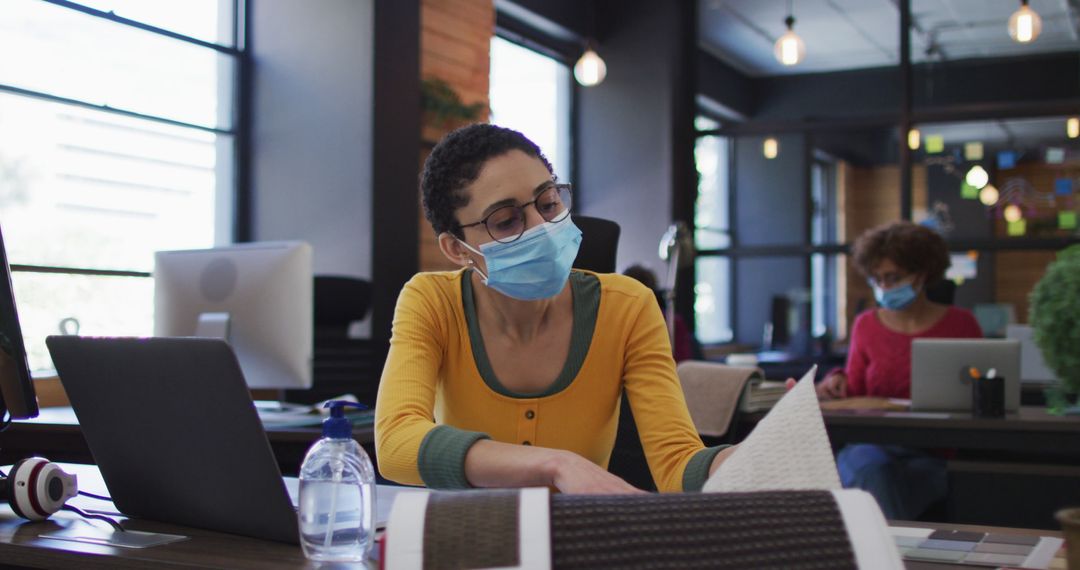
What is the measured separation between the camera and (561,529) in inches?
26.2

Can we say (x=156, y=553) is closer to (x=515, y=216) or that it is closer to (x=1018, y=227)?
(x=515, y=216)

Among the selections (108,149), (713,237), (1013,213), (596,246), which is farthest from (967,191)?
(596,246)

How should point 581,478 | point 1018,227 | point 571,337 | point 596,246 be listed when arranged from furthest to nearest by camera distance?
point 1018,227 < point 596,246 < point 571,337 < point 581,478

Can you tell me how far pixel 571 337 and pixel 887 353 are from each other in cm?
258

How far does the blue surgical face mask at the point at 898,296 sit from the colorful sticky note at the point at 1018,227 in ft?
14.5

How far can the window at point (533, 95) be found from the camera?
7.27 m

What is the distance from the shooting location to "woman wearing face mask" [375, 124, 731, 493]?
159 cm

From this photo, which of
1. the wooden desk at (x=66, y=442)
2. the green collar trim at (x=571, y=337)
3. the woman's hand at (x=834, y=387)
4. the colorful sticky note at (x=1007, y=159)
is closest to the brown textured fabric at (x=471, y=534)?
the green collar trim at (x=571, y=337)

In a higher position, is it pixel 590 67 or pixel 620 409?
pixel 590 67

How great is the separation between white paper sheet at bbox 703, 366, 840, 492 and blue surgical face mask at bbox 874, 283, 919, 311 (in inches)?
130

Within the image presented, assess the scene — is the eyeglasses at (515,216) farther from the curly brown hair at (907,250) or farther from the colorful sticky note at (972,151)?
the colorful sticky note at (972,151)

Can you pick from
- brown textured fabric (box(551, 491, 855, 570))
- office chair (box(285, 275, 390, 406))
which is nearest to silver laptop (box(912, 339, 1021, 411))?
office chair (box(285, 275, 390, 406))

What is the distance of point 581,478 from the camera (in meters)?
1.12

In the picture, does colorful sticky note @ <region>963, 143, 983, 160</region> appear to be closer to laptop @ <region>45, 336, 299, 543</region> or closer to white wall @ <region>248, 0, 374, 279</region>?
white wall @ <region>248, 0, 374, 279</region>
